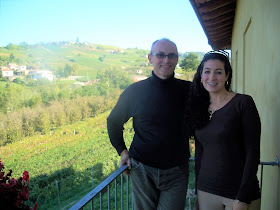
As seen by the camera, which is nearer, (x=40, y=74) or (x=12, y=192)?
(x=12, y=192)

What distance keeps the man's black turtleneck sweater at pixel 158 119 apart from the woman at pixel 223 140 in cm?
18

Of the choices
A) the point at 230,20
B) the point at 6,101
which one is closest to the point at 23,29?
the point at 6,101

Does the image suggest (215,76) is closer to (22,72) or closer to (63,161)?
(63,161)

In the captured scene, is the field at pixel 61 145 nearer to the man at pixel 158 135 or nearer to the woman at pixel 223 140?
the man at pixel 158 135

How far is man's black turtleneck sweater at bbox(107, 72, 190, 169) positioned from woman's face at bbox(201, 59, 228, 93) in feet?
A: 1.06

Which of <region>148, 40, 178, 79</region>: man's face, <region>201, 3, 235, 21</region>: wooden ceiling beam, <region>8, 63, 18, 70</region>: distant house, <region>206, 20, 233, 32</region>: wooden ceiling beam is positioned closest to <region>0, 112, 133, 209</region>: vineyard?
<region>8, 63, 18, 70</region>: distant house

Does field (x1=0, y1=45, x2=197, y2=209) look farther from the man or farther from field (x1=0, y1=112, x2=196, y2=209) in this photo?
the man

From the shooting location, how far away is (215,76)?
3.95ft

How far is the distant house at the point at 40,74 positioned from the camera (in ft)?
197

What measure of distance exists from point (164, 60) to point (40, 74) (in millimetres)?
63913

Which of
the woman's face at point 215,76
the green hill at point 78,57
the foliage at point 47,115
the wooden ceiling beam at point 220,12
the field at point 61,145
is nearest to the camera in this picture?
the woman's face at point 215,76

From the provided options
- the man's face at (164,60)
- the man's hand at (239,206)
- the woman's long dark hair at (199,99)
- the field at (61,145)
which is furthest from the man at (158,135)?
the field at (61,145)

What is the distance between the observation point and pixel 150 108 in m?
1.52

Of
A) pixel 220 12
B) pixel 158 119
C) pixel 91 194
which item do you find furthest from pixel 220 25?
pixel 91 194
